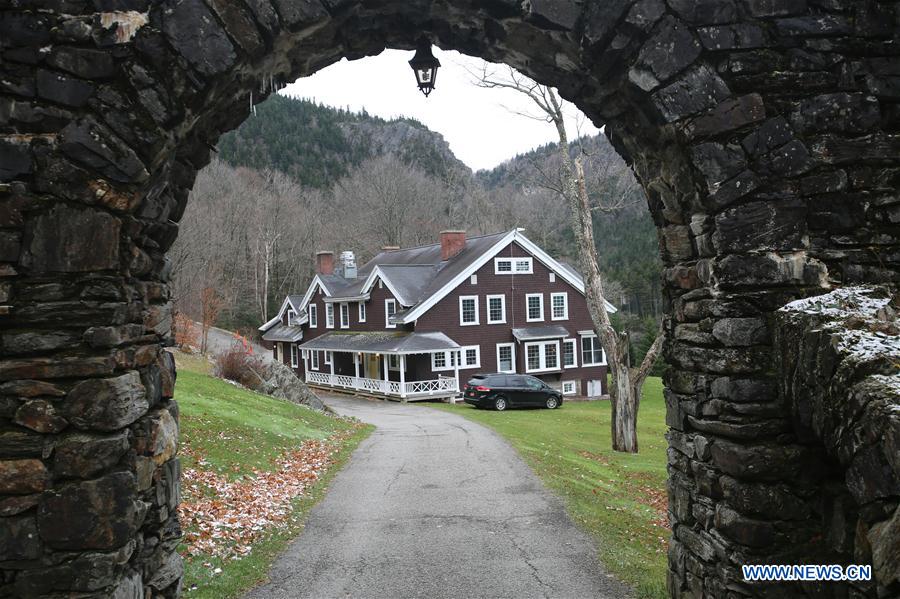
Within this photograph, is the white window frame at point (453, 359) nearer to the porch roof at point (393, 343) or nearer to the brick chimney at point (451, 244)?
the porch roof at point (393, 343)

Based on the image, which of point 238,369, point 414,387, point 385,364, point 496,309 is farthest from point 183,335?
point 496,309

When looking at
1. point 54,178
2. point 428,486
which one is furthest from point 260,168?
point 54,178

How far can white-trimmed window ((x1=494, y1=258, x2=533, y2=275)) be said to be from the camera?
3203 cm

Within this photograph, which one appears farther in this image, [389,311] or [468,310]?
[389,311]

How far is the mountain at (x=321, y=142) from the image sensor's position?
3546 inches

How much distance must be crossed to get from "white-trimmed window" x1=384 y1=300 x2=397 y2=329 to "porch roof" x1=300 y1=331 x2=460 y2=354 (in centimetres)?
49

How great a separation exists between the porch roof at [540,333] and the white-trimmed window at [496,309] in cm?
97

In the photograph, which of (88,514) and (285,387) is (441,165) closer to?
(285,387)

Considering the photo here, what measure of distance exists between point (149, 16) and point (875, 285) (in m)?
5.25

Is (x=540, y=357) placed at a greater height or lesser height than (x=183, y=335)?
lesser

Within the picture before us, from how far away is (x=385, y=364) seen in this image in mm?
30469

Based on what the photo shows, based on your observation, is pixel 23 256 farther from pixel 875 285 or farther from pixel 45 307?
pixel 875 285

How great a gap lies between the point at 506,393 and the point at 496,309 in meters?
7.47

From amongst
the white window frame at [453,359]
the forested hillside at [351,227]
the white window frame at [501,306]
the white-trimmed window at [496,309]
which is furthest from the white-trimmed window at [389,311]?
the forested hillside at [351,227]
